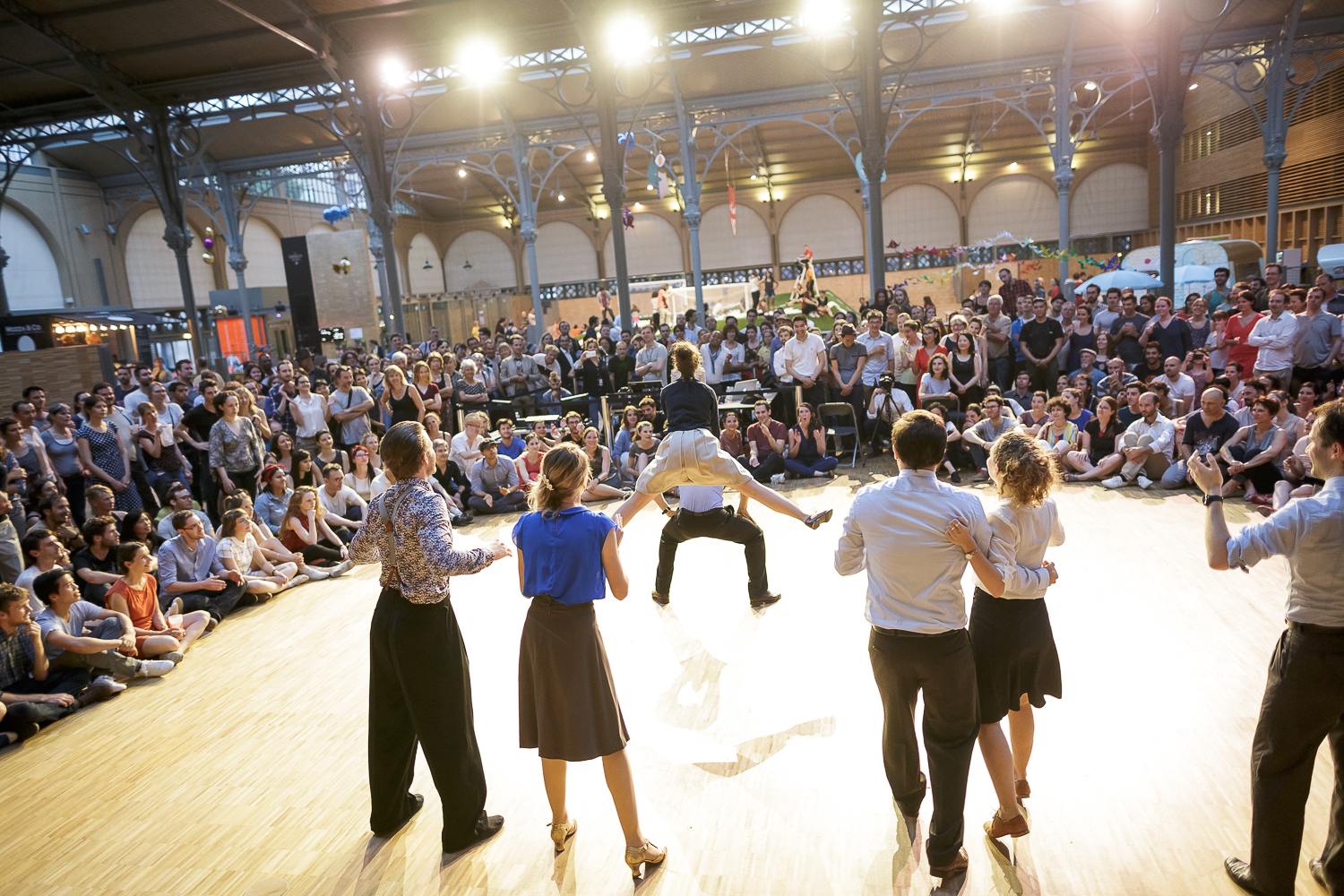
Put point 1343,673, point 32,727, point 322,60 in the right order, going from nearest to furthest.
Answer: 1. point 1343,673
2. point 32,727
3. point 322,60

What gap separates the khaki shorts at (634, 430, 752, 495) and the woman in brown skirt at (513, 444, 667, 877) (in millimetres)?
1879

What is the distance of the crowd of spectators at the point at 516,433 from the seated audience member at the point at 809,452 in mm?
22

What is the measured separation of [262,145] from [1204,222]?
943 inches

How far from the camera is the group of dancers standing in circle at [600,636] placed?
2439 millimetres

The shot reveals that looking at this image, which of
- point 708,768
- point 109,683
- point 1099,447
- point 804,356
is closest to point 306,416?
point 109,683

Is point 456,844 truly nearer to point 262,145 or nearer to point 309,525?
point 309,525

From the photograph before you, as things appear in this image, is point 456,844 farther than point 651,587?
No

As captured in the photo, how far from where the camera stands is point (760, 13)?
11.0 m

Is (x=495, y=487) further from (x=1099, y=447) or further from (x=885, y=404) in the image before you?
(x=1099, y=447)

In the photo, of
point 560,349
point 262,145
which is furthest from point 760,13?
point 262,145

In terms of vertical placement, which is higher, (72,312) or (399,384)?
(72,312)

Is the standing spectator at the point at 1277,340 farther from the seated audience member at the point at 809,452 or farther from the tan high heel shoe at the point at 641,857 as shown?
the tan high heel shoe at the point at 641,857

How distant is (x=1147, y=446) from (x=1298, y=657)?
5.83 metres

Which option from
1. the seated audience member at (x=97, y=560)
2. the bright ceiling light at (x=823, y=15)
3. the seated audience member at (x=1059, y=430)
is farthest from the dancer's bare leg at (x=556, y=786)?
the bright ceiling light at (x=823, y=15)
